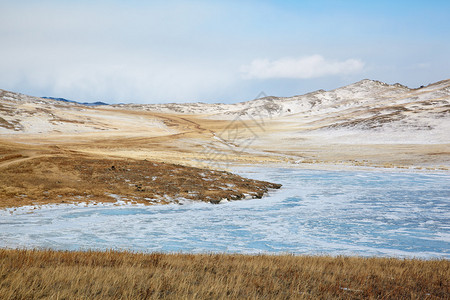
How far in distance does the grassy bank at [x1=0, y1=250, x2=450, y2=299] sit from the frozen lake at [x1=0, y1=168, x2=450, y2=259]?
17.3 ft

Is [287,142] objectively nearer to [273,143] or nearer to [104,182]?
[273,143]

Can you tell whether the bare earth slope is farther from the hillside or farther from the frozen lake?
the frozen lake

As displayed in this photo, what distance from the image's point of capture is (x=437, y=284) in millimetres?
9422

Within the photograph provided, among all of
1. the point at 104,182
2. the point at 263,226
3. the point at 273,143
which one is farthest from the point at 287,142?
the point at 263,226

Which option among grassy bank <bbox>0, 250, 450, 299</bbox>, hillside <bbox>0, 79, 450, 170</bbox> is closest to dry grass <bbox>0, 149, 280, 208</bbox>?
grassy bank <bbox>0, 250, 450, 299</bbox>

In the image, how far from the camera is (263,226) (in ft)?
69.3

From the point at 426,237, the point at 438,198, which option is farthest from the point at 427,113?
the point at 426,237

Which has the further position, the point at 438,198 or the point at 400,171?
the point at 400,171

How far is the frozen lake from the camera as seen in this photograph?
16.6 metres

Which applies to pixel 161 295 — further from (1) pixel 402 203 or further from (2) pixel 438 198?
(2) pixel 438 198

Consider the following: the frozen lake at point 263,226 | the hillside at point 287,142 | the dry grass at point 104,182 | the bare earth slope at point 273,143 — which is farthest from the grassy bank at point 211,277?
the hillside at point 287,142

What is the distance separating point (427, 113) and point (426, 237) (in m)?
96.1

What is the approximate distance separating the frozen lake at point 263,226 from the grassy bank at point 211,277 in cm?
527

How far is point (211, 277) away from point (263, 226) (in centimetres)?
1267
